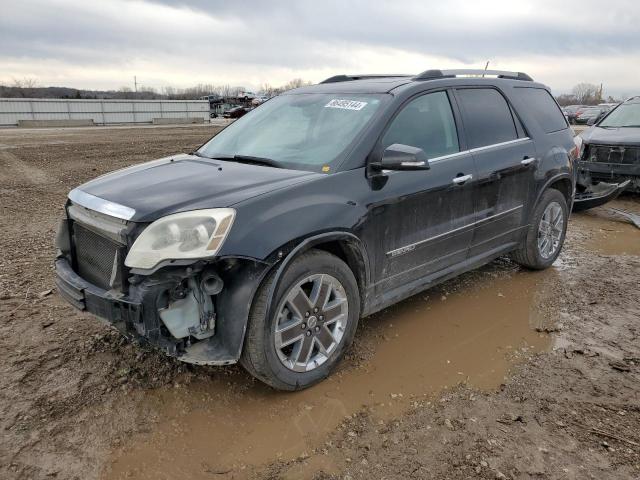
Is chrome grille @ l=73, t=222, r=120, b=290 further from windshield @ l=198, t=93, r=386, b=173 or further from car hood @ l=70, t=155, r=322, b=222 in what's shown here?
windshield @ l=198, t=93, r=386, b=173

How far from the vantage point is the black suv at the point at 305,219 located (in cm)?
271

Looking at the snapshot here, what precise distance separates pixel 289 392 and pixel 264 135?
6.43 ft

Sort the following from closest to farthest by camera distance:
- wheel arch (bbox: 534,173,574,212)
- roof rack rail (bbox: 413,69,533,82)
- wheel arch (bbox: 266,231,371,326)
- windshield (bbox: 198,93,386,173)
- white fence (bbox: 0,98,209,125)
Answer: wheel arch (bbox: 266,231,371,326) < windshield (bbox: 198,93,386,173) < roof rack rail (bbox: 413,69,533,82) < wheel arch (bbox: 534,173,574,212) < white fence (bbox: 0,98,209,125)

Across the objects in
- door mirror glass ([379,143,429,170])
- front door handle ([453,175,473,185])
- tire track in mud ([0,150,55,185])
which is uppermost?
door mirror glass ([379,143,429,170])

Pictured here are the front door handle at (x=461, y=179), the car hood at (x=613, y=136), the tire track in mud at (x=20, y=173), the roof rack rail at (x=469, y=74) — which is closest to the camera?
the front door handle at (x=461, y=179)

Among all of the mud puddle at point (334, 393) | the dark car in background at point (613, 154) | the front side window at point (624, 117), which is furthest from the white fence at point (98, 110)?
the mud puddle at point (334, 393)

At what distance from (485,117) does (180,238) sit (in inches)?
117

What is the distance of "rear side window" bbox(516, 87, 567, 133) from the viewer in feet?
16.5

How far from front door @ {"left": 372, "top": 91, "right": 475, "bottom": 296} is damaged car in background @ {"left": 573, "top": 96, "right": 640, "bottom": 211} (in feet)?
14.1

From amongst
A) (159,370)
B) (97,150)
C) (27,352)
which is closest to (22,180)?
(97,150)

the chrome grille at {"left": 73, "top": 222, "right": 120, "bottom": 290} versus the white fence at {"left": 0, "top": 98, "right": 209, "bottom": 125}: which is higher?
the white fence at {"left": 0, "top": 98, "right": 209, "bottom": 125}

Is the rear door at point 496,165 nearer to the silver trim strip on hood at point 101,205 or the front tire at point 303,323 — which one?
the front tire at point 303,323

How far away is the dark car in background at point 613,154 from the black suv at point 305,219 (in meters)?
4.30

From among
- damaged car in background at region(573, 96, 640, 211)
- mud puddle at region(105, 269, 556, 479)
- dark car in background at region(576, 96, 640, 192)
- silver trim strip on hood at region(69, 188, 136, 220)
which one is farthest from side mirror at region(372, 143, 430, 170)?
dark car in background at region(576, 96, 640, 192)
